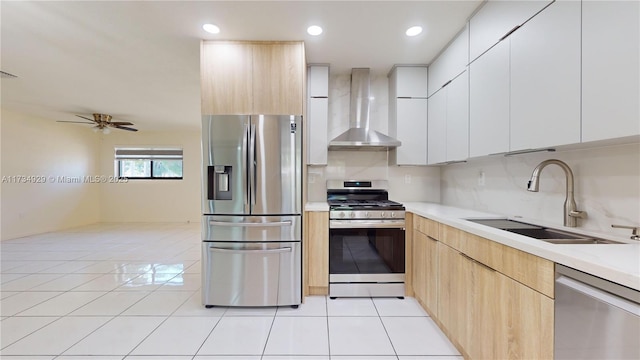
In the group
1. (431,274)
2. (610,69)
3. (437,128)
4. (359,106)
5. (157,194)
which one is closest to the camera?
(610,69)

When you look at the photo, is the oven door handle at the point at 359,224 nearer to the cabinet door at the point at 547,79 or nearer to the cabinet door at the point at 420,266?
the cabinet door at the point at 420,266

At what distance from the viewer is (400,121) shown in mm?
2881

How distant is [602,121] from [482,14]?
49.4 inches

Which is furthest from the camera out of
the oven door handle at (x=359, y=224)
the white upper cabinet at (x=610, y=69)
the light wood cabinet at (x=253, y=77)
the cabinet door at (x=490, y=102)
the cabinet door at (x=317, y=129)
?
the cabinet door at (x=317, y=129)

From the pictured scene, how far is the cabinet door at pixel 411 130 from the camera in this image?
2.87 m

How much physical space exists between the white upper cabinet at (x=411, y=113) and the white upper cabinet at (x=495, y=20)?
2.77 ft

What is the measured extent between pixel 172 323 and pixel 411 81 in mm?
3318

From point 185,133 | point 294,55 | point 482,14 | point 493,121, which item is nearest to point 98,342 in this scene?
point 294,55

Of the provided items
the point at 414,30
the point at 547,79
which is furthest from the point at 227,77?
the point at 547,79

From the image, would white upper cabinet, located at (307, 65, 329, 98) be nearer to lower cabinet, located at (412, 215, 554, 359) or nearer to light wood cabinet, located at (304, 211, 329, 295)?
light wood cabinet, located at (304, 211, 329, 295)

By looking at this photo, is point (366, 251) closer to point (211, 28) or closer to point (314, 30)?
point (314, 30)

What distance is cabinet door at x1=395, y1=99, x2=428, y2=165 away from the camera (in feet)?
9.41

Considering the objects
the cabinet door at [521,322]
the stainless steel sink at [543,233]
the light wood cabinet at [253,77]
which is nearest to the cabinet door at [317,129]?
the light wood cabinet at [253,77]

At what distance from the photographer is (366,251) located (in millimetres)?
2475
